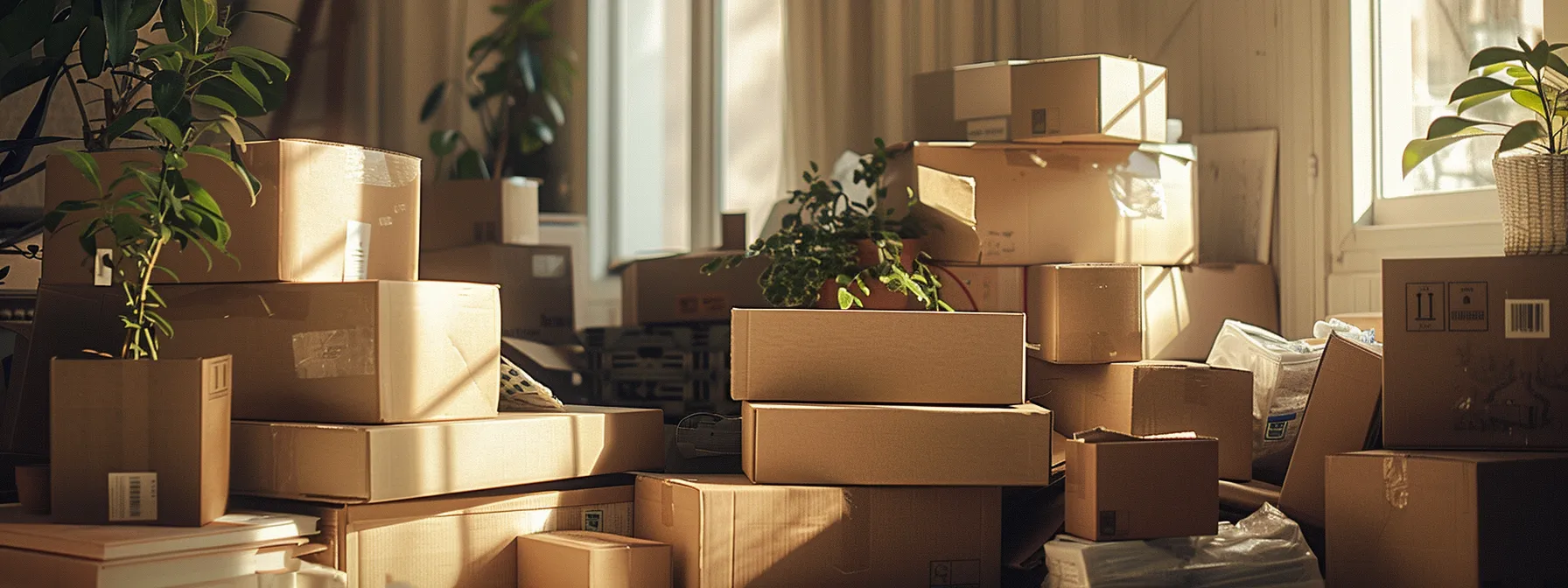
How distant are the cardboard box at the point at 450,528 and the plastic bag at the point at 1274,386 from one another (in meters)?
1.29

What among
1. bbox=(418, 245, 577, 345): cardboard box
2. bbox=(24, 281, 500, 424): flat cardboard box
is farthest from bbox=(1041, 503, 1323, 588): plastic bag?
bbox=(418, 245, 577, 345): cardboard box

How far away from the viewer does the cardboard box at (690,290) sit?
3439mm

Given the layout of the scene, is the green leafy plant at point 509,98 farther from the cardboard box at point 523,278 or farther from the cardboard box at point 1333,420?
the cardboard box at point 1333,420

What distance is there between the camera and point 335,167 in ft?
7.30

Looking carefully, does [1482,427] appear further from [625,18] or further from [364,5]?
[364,5]

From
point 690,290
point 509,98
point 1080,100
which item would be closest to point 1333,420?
point 1080,100

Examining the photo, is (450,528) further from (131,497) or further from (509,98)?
(509,98)

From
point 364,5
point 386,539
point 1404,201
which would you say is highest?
point 364,5

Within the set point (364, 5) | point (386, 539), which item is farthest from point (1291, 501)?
point (364, 5)

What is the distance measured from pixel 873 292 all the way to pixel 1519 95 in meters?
1.19

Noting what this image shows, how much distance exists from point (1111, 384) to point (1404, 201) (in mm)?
846

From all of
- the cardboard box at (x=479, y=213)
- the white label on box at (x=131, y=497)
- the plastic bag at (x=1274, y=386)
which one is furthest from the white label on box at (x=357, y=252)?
the plastic bag at (x=1274, y=386)

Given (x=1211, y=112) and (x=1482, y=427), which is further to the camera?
(x=1211, y=112)

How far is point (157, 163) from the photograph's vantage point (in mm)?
2195
